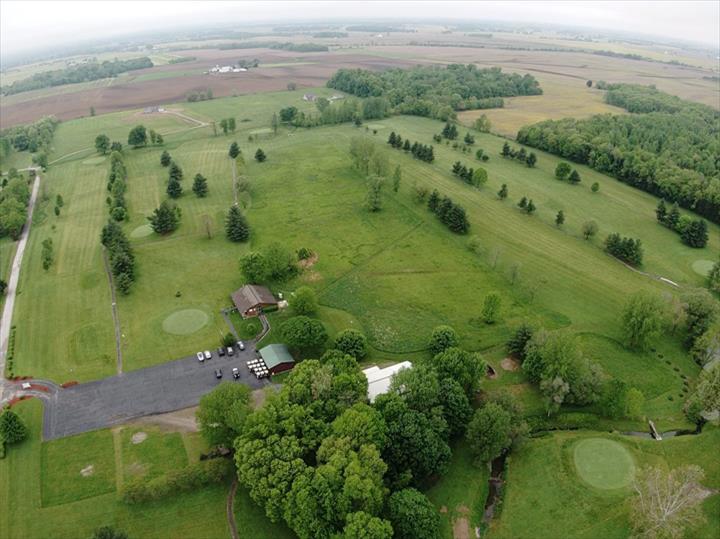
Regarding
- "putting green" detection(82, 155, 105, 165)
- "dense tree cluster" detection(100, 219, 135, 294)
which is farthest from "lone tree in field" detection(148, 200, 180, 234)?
"putting green" detection(82, 155, 105, 165)

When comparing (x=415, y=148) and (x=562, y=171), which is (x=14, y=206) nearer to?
(x=415, y=148)

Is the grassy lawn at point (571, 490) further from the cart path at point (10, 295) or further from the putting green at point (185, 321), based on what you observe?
the cart path at point (10, 295)

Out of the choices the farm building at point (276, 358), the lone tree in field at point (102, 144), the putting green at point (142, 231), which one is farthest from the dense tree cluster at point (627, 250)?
the lone tree in field at point (102, 144)

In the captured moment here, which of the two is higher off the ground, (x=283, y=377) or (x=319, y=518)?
(x=319, y=518)

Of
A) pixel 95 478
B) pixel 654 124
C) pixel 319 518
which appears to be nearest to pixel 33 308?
pixel 95 478

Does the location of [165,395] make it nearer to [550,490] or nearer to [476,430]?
[476,430]

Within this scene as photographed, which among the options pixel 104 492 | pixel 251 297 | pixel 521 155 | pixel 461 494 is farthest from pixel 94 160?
pixel 461 494
